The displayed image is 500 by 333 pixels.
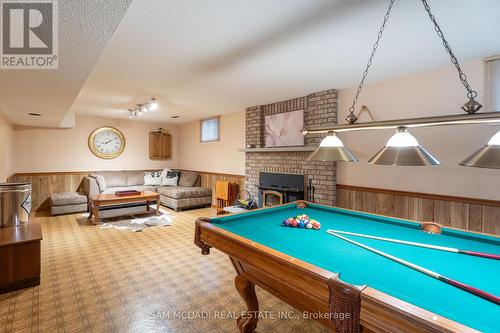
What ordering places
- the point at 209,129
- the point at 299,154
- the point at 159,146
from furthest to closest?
the point at 159,146, the point at 209,129, the point at 299,154

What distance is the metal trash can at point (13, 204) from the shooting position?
111 inches

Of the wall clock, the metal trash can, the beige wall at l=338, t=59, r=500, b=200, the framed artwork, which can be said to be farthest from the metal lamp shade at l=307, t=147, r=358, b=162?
the wall clock

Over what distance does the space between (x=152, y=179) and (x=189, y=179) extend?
1.04 m

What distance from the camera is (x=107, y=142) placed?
688 centimetres

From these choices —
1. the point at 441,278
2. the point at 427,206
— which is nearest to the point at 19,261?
the point at 441,278

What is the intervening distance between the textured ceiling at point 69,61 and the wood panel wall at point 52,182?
9.75ft

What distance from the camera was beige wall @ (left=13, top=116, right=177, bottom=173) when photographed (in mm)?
5855

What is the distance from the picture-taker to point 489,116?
130 centimetres

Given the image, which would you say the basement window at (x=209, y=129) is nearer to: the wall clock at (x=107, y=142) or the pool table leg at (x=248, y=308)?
the wall clock at (x=107, y=142)

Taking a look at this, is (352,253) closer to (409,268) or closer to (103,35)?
(409,268)

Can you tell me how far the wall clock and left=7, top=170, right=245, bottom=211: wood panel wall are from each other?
636 mm

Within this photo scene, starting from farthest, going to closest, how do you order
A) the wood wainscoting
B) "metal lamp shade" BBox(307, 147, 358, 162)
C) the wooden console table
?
the wood wainscoting, the wooden console table, "metal lamp shade" BBox(307, 147, 358, 162)

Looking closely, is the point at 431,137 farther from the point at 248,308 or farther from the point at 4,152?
the point at 4,152

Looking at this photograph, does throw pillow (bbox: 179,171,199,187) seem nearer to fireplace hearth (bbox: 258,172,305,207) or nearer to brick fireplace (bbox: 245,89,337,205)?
brick fireplace (bbox: 245,89,337,205)
